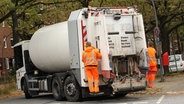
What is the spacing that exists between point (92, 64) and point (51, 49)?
316 centimetres

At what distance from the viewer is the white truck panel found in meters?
17.0

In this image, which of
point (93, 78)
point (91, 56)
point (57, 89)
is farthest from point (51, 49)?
point (93, 78)

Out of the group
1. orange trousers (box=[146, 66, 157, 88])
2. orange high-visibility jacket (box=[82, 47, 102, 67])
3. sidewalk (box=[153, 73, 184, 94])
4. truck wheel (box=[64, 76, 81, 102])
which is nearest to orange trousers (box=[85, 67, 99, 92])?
orange high-visibility jacket (box=[82, 47, 102, 67])

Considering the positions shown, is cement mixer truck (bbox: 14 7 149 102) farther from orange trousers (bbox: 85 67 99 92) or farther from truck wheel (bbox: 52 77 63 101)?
orange trousers (bbox: 85 67 99 92)

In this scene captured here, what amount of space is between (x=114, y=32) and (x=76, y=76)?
207cm

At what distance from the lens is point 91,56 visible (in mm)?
15141

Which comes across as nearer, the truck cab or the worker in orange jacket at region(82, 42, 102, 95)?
the worker in orange jacket at region(82, 42, 102, 95)

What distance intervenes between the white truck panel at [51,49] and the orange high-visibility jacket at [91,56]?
5.26ft

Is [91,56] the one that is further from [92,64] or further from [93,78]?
Answer: [93,78]

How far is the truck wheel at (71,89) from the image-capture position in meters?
16.0

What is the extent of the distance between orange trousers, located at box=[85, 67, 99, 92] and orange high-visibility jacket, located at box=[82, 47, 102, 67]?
0.21 meters

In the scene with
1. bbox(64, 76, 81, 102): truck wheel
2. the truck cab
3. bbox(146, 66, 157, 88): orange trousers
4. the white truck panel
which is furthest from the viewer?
the truck cab

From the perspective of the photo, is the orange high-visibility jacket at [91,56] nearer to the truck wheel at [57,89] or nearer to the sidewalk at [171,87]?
the truck wheel at [57,89]

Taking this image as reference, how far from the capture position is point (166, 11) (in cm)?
3186
